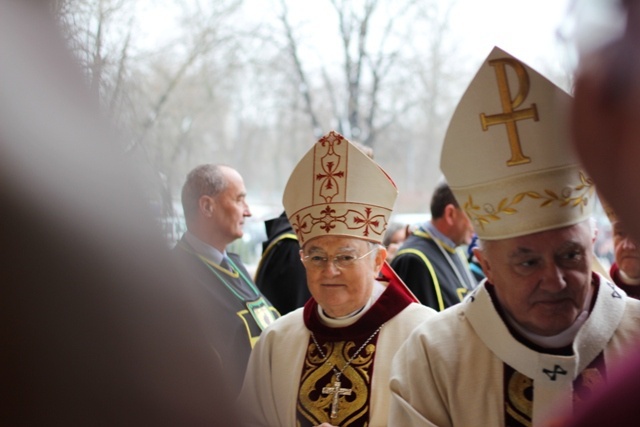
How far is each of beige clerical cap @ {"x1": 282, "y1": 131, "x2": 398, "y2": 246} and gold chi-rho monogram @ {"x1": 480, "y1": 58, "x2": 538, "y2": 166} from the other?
101 cm

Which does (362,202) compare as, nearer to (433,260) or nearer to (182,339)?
(433,260)

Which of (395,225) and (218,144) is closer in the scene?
(395,225)

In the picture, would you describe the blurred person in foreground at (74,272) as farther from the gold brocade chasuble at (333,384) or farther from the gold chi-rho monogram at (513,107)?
the gold brocade chasuble at (333,384)

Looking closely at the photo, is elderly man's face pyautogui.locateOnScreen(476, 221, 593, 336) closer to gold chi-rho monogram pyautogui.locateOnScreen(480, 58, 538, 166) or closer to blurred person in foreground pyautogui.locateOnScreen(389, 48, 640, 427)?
blurred person in foreground pyautogui.locateOnScreen(389, 48, 640, 427)

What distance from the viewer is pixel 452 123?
2.75 metres

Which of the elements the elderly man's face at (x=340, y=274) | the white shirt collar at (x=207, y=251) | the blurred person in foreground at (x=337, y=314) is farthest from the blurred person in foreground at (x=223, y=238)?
the elderly man's face at (x=340, y=274)

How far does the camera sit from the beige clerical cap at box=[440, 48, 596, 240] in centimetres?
251

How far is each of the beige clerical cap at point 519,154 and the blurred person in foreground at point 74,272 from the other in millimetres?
2097

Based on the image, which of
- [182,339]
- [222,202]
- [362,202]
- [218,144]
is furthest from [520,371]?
[218,144]

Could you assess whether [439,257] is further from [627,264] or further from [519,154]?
[519,154]

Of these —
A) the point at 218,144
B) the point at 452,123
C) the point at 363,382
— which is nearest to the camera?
the point at 452,123

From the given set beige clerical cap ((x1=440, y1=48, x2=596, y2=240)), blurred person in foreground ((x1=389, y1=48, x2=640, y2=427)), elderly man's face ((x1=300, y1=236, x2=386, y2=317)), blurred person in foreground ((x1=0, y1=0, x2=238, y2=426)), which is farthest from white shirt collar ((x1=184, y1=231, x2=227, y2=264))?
blurred person in foreground ((x1=0, y1=0, x2=238, y2=426))

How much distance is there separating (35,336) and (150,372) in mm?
83

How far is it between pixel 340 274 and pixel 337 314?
0.20 m
